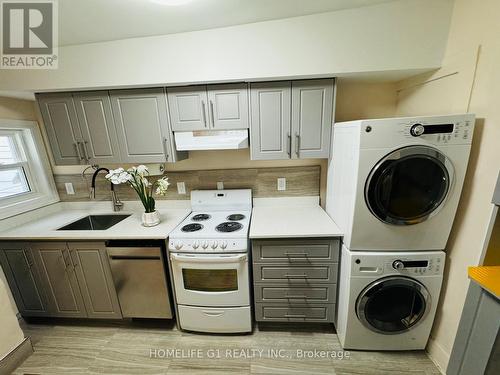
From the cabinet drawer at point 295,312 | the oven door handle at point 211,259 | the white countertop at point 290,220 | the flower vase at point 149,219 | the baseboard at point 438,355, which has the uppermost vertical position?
the flower vase at point 149,219

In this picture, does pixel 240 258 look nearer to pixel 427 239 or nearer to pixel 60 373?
pixel 427 239

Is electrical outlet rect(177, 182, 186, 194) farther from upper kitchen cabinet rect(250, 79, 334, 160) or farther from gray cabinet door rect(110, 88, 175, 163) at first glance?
upper kitchen cabinet rect(250, 79, 334, 160)

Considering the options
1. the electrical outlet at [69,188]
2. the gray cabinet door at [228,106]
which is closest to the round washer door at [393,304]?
the gray cabinet door at [228,106]

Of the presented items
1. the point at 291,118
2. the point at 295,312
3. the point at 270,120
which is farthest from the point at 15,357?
the point at 291,118

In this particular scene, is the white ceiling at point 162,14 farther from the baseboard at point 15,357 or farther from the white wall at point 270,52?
the baseboard at point 15,357

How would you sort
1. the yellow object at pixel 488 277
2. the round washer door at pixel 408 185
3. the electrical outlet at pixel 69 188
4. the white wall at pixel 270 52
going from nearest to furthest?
1. the yellow object at pixel 488 277
2. the round washer door at pixel 408 185
3. the white wall at pixel 270 52
4. the electrical outlet at pixel 69 188

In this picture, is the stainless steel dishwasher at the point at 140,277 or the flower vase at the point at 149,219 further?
the flower vase at the point at 149,219

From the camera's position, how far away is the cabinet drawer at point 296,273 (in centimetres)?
160

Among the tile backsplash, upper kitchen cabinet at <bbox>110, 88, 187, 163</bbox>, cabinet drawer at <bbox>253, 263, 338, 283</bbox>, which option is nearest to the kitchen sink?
the tile backsplash

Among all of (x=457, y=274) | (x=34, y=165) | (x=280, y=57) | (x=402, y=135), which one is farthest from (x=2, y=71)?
(x=457, y=274)

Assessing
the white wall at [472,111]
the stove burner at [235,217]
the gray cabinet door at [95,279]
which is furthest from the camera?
the stove burner at [235,217]

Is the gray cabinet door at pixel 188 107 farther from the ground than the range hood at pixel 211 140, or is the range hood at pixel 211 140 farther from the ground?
the gray cabinet door at pixel 188 107

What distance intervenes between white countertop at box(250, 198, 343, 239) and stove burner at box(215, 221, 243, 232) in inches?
4.8

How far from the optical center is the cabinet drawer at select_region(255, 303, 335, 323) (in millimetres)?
1684
